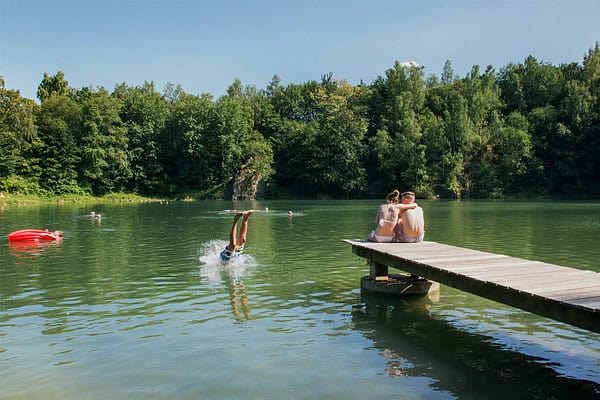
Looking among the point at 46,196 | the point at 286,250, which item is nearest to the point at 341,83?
the point at 46,196

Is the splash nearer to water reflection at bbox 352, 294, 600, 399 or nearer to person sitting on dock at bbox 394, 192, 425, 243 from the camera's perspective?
person sitting on dock at bbox 394, 192, 425, 243

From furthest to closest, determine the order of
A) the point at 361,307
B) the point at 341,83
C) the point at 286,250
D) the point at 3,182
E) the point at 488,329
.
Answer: the point at 341,83, the point at 3,182, the point at 286,250, the point at 361,307, the point at 488,329

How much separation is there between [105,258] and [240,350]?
42.0ft

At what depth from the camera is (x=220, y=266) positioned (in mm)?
17438

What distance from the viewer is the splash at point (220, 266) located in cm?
1586

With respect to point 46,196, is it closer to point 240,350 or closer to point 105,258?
point 105,258

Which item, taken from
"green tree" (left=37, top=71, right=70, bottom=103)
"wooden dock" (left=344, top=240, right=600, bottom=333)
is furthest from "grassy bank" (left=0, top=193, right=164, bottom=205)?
"wooden dock" (left=344, top=240, right=600, bottom=333)

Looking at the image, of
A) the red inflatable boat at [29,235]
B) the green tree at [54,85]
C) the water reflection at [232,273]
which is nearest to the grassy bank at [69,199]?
the green tree at [54,85]

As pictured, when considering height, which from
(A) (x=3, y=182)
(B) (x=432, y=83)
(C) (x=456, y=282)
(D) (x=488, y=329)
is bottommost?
(D) (x=488, y=329)

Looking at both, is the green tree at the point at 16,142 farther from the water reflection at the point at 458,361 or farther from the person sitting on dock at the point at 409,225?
the water reflection at the point at 458,361

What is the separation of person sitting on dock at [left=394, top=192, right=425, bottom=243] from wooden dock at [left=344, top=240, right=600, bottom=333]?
2.02 feet

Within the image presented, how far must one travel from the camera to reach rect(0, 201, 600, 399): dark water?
7.21 metres

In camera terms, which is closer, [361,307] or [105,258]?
[361,307]

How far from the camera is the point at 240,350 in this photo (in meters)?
8.72
